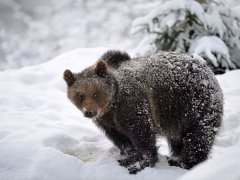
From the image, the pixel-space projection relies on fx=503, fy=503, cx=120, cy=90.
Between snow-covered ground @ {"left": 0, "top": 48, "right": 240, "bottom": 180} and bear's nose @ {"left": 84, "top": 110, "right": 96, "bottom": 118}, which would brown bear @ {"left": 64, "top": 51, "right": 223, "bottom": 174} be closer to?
bear's nose @ {"left": 84, "top": 110, "right": 96, "bottom": 118}

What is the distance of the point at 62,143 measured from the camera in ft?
17.7

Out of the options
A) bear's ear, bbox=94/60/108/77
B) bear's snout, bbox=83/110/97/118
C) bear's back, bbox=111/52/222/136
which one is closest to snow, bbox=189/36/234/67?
bear's back, bbox=111/52/222/136

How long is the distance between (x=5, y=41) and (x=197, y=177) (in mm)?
20434

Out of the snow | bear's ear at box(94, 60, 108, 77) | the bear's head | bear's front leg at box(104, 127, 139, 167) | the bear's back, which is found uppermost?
bear's ear at box(94, 60, 108, 77)

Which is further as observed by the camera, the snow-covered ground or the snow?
the snow

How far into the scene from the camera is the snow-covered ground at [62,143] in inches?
176

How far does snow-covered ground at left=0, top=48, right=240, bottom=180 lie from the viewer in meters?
4.48

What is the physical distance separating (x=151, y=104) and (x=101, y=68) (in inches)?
25.1

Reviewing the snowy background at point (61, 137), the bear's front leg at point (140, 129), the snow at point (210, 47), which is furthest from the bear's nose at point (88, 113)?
the snow at point (210, 47)

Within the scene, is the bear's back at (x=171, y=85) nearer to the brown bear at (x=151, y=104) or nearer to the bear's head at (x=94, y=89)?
the brown bear at (x=151, y=104)

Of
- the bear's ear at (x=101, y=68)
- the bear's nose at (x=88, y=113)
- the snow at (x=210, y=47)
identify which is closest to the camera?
the bear's nose at (x=88, y=113)

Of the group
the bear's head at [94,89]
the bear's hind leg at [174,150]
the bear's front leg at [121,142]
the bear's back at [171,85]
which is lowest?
the bear's hind leg at [174,150]

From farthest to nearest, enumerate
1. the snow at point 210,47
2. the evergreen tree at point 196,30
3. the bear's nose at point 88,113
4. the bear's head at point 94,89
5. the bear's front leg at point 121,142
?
the evergreen tree at point 196,30
the snow at point 210,47
the bear's front leg at point 121,142
the bear's head at point 94,89
the bear's nose at point 88,113

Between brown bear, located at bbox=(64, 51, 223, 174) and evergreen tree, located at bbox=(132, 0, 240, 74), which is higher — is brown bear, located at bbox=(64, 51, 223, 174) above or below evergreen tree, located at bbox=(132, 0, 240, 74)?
above
